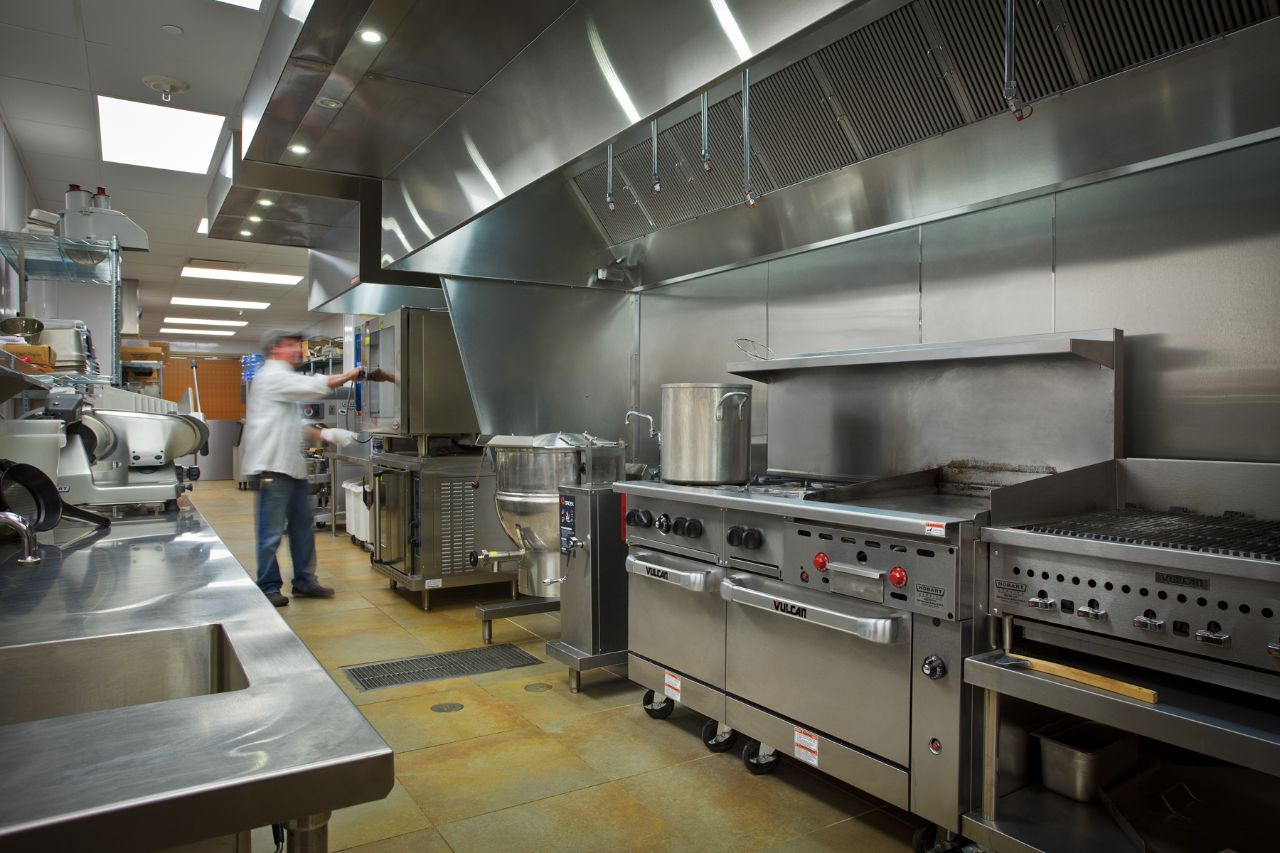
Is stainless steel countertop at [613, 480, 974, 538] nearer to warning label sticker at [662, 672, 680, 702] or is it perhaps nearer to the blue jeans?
warning label sticker at [662, 672, 680, 702]

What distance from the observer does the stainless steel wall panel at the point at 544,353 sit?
441 centimetres

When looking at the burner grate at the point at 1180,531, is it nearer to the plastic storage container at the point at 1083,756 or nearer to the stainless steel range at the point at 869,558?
the stainless steel range at the point at 869,558

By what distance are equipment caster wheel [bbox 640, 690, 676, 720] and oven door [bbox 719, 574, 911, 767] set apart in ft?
1.65

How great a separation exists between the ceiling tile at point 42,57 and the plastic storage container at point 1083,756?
5301mm

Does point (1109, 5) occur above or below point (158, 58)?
below

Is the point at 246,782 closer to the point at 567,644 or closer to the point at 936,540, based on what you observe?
the point at 936,540

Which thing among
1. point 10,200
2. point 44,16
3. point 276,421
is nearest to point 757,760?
point 276,421

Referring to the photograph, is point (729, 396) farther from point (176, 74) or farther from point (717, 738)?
point (176, 74)

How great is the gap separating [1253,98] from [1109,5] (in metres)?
0.44

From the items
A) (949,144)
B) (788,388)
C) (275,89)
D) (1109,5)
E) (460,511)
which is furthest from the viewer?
(460,511)

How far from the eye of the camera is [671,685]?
2.87 m

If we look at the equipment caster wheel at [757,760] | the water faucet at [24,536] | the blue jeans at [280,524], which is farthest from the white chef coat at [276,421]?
the equipment caster wheel at [757,760]

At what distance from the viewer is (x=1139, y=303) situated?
7.80 ft

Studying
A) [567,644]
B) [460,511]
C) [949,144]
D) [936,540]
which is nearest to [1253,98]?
[949,144]
